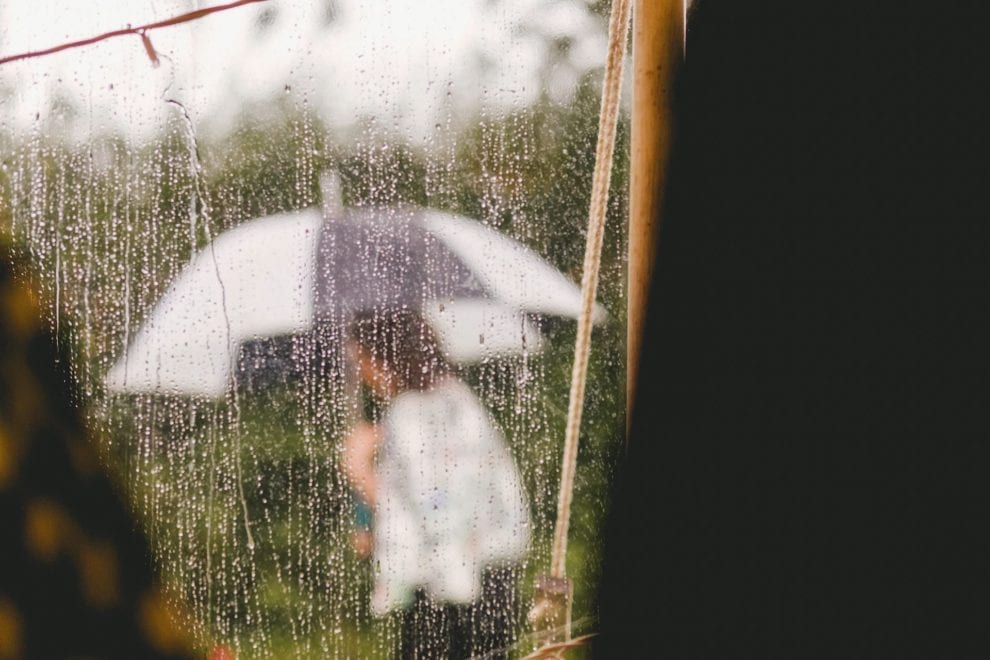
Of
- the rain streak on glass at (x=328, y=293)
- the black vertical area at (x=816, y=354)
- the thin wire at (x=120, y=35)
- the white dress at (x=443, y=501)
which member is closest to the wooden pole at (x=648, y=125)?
the black vertical area at (x=816, y=354)

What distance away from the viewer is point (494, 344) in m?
1.39

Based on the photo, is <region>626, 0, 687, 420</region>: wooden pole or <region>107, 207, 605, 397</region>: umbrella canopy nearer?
<region>626, 0, 687, 420</region>: wooden pole

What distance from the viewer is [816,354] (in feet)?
3.39

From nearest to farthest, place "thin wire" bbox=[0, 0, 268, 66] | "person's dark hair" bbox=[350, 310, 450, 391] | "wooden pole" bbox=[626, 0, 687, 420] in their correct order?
"wooden pole" bbox=[626, 0, 687, 420] → "thin wire" bbox=[0, 0, 268, 66] → "person's dark hair" bbox=[350, 310, 450, 391]

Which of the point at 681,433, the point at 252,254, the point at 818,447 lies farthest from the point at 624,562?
the point at 252,254

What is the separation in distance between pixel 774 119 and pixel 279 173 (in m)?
0.85

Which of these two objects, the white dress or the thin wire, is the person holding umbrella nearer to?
the white dress

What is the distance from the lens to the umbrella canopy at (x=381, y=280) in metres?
1.36

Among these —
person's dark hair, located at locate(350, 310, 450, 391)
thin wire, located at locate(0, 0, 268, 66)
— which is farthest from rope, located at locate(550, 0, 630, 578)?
thin wire, located at locate(0, 0, 268, 66)

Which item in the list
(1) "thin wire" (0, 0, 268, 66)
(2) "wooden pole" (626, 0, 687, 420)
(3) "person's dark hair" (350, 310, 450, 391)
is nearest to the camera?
(2) "wooden pole" (626, 0, 687, 420)

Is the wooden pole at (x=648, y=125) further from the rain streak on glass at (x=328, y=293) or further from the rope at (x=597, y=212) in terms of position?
the rain streak on glass at (x=328, y=293)

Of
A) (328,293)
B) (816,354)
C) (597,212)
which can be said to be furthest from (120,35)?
(816,354)

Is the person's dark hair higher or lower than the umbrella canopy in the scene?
lower

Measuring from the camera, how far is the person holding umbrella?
130 centimetres
